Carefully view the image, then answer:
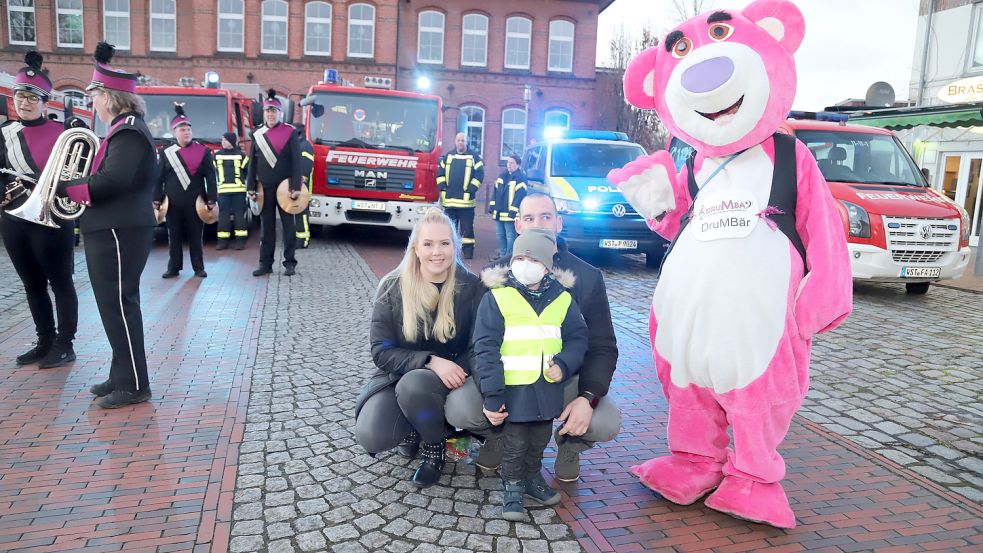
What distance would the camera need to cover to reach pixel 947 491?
393 cm

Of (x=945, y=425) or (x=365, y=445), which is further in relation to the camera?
(x=945, y=425)

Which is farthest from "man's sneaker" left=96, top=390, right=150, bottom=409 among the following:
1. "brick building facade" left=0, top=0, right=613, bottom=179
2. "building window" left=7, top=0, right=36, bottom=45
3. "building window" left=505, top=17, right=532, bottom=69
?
"building window" left=7, top=0, right=36, bottom=45

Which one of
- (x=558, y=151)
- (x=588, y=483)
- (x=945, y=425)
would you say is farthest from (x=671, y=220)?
(x=558, y=151)

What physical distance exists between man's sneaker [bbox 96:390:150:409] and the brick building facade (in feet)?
82.5

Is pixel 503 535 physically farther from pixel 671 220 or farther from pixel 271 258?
pixel 271 258

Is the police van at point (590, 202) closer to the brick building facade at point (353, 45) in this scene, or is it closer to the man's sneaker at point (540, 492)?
the man's sneaker at point (540, 492)

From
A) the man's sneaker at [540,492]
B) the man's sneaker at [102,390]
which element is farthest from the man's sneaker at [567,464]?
the man's sneaker at [102,390]

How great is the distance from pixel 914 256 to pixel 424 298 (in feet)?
26.5

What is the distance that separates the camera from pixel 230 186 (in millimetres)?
12508

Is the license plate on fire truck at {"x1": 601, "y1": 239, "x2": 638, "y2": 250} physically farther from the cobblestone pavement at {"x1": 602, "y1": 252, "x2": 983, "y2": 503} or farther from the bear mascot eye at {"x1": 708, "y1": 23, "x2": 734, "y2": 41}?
the bear mascot eye at {"x1": 708, "y1": 23, "x2": 734, "y2": 41}

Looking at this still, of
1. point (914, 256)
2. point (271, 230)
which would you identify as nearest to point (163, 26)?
point (271, 230)

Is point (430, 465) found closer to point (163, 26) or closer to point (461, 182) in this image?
point (461, 182)

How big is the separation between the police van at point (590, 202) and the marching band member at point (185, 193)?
494 centimetres

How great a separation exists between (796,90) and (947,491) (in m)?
2.32
